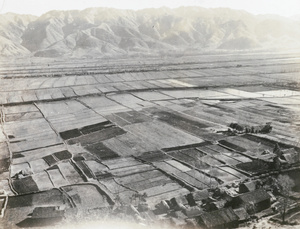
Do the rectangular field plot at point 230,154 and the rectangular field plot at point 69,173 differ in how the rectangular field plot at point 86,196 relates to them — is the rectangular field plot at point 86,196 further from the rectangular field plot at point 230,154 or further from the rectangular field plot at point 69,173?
the rectangular field plot at point 230,154

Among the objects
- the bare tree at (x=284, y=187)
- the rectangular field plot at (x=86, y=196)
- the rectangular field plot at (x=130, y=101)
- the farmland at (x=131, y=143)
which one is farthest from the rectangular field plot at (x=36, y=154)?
the bare tree at (x=284, y=187)

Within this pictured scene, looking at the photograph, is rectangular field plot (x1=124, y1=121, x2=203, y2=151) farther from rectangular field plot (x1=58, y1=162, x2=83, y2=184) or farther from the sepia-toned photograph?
rectangular field plot (x1=58, y1=162, x2=83, y2=184)

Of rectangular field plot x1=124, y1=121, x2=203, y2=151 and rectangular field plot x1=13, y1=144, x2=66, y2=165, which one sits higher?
rectangular field plot x1=124, y1=121, x2=203, y2=151

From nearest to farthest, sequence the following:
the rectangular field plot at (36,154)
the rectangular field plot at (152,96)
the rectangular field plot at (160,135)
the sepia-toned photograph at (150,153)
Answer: the sepia-toned photograph at (150,153), the rectangular field plot at (36,154), the rectangular field plot at (160,135), the rectangular field plot at (152,96)

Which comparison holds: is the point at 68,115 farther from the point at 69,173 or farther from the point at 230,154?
the point at 230,154

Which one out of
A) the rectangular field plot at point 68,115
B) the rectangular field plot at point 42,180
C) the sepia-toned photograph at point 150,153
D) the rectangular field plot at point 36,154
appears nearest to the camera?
the sepia-toned photograph at point 150,153

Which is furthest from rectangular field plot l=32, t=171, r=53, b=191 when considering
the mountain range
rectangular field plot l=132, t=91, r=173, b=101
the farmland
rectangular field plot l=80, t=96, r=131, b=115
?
the mountain range
